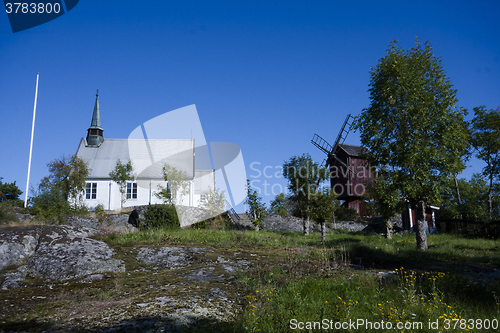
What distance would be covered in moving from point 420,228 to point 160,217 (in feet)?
42.9

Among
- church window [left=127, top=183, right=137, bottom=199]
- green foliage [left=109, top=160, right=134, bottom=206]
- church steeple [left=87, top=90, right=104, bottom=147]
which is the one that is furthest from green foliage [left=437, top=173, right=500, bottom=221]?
church steeple [left=87, top=90, right=104, bottom=147]

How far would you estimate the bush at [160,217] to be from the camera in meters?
16.5

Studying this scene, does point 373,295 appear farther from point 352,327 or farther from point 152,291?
point 152,291

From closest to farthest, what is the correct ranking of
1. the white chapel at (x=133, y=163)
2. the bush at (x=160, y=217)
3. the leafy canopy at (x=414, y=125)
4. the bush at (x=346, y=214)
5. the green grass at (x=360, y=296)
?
the green grass at (x=360, y=296)
the leafy canopy at (x=414, y=125)
the bush at (x=160, y=217)
the bush at (x=346, y=214)
the white chapel at (x=133, y=163)

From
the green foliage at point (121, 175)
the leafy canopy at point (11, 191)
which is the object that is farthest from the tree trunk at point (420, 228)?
the leafy canopy at point (11, 191)

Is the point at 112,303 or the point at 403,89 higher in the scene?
the point at 403,89

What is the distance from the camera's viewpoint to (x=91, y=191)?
36125 mm

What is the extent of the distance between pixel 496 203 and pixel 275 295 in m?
43.3

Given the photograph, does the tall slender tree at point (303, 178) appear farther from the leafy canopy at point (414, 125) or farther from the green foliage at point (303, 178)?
the leafy canopy at point (414, 125)

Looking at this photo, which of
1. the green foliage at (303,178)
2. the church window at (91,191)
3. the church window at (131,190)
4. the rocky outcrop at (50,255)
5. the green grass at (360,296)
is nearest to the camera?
the green grass at (360,296)

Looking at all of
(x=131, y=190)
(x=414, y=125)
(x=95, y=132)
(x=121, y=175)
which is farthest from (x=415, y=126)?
(x=95, y=132)

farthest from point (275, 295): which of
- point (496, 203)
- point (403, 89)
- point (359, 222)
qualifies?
point (496, 203)

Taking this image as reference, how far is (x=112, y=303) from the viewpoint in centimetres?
527

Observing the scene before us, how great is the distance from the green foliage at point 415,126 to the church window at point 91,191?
32.0 metres
